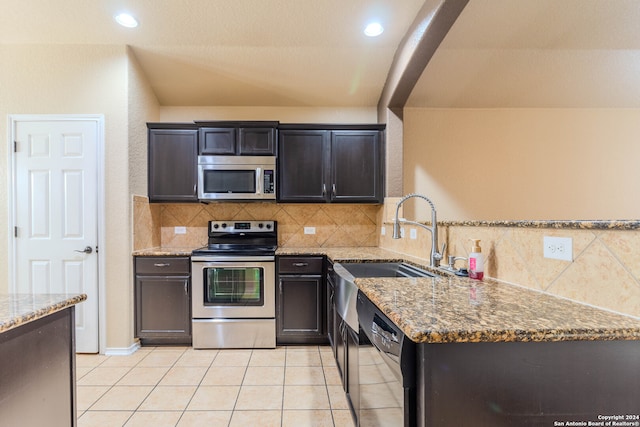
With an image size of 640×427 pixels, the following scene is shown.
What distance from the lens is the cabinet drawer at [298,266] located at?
2.78 m

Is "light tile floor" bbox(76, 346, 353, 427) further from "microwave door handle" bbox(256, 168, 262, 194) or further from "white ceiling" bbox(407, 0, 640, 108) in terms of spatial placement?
"white ceiling" bbox(407, 0, 640, 108)

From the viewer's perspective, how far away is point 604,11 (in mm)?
2350

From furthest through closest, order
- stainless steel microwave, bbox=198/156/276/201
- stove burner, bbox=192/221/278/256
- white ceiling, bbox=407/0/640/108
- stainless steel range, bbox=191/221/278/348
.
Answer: stove burner, bbox=192/221/278/256 < stainless steel microwave, bbox=198/156/276/201 < stainless steel range, bbox=191/221/278/348 < white ceiling, bbox=407/0/640/108

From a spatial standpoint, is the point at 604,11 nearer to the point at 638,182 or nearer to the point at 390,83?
the point at 390,83

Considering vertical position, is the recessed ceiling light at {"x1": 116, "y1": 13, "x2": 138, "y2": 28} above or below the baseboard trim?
above

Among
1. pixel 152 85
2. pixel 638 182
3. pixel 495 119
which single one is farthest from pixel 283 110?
pixel 638 182

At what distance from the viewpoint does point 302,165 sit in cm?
310

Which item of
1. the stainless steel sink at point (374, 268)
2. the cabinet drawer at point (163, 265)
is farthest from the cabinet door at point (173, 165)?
the stainless steel sink at point (374, 268)

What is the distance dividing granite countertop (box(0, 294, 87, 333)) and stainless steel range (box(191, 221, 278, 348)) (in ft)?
4.81

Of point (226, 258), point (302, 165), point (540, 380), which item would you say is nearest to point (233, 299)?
point (226, 258)

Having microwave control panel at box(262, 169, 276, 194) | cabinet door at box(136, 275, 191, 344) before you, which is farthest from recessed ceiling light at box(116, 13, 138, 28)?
cabinet door at box(136, 275, 191, 344)

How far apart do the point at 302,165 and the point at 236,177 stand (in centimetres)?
70

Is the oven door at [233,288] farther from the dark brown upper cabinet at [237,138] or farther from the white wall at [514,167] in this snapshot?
the white wall at [514,167]

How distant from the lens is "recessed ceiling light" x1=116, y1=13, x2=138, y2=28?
2388 mm
